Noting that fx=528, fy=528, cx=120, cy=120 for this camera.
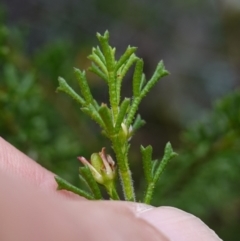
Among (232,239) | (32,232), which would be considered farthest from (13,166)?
(232,239)

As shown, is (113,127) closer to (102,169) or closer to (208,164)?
(102,169)

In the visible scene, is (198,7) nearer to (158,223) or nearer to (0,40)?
(0,40)

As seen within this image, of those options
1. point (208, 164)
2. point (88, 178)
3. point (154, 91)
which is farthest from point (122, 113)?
point (154, 91)

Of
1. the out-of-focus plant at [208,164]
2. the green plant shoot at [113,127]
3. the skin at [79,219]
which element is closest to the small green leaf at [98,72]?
the green plant shoot at [113,127]

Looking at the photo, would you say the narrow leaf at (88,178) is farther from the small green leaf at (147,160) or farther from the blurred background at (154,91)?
the blurred background at (154,91)

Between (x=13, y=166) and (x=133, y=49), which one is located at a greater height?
(x=133, y=49)

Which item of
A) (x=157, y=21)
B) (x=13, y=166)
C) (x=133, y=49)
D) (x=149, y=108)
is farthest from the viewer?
(x=157, y=21)

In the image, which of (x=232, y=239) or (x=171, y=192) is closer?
(x=171, y=192)
